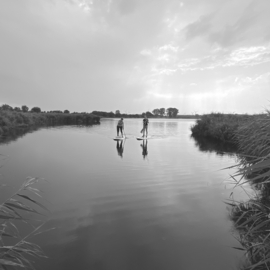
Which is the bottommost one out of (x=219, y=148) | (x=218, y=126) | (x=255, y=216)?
(x=219, y=148)

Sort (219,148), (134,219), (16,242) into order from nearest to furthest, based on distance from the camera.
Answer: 1. (16,242)
2. (134,219)
3. (219,148)

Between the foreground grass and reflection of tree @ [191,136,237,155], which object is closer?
reflection of tree @ [191,136,237,155]

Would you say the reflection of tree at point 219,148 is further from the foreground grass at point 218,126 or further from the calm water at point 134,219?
the calm water at point 134,219

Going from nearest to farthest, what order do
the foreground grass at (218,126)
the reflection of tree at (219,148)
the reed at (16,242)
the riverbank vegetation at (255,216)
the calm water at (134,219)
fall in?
the reed at (16,242), the riverbank vegetation at (255,216), the calm water at (134,219), the reflection of tree at (219,148), the foreground grass at (218,126)

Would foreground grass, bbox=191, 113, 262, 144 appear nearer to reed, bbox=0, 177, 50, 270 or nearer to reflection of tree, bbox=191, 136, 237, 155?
reflection of tree, bbox=191, 136, 237, 155

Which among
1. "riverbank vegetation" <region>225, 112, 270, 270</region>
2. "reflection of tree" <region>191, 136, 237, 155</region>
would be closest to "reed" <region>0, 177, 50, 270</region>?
"riverbank vegetation" <region>225, 112, 270, 270</region>

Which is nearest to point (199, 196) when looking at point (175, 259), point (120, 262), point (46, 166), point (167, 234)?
point (167, 234)

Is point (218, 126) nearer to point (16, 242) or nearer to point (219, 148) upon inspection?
point (219, 148)

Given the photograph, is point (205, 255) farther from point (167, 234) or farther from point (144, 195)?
point (144, 195)

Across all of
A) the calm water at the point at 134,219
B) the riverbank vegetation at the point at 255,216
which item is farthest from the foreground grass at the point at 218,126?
the calm water at the point at 134,219

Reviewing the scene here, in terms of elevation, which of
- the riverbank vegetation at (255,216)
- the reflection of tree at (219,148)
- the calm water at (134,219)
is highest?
the riverbank vegetation at (255,216)

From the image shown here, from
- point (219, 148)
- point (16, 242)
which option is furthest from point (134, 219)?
point (219, 148)

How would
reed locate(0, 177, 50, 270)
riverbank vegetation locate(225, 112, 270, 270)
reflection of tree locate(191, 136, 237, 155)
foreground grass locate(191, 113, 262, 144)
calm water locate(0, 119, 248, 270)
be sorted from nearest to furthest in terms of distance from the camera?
1. reed locate(0, 177, 50, 270)
2. riverbank vegetation locate(225, 112, 270, 270)
3. calm water locate(0, 119, 248, 270)
4. reflection of tree locate(191, 136, 237, 155)
5. foreground grass locate(191, 113, 262, 144)

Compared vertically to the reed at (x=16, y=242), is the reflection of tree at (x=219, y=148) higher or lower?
lower
